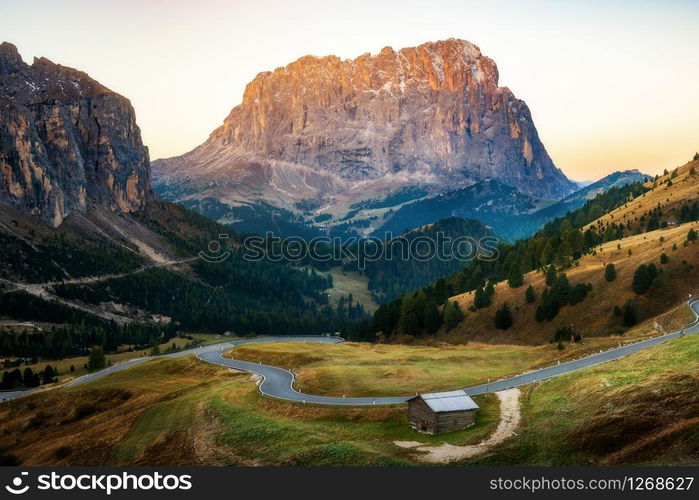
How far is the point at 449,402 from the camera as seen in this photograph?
6506cm

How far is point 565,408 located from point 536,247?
13407 centimetres

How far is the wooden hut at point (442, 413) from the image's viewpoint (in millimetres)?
63125

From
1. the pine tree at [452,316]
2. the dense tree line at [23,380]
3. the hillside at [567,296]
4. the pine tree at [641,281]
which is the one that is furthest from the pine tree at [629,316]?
the dense tree line at [23,380]

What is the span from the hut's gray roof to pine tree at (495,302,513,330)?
252 ft

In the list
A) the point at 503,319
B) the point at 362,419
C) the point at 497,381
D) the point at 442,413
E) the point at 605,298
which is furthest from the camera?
the point at 503,319

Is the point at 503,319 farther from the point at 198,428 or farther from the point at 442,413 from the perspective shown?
the point at 198,428

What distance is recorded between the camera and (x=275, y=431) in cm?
6838

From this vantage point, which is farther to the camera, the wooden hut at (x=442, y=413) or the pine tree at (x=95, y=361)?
the pine tree at (x=95, y=361)

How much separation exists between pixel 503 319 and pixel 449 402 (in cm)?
7990

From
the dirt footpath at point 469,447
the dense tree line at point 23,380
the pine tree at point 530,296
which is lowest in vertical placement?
the dense tree line at point 23,380

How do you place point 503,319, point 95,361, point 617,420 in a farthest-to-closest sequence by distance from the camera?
point 95,361 → point 503,319 → point 617,420

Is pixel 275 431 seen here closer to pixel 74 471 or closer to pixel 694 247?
pixel 74 471

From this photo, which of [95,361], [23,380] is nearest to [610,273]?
[95,361]

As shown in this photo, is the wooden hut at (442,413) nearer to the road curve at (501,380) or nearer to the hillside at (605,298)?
the road curve at (501,380)
